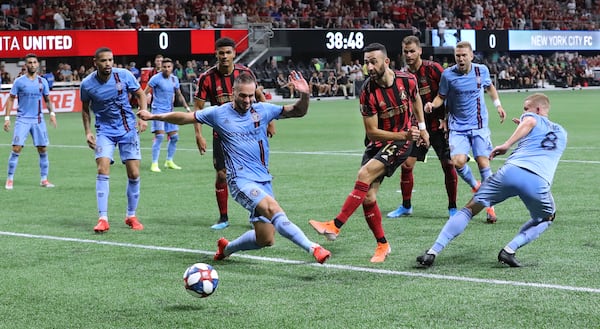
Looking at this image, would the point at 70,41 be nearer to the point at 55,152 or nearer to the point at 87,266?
the point at 55,152

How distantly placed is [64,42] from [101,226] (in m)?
32.5

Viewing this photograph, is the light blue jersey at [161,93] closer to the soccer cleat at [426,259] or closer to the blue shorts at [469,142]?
the blue shorts at [469,142]

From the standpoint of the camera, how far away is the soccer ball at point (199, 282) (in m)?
7.49

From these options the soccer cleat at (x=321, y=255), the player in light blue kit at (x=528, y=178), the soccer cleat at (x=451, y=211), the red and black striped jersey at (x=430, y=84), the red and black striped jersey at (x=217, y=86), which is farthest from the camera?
the red and black striped jersey at (x=430, y=84)

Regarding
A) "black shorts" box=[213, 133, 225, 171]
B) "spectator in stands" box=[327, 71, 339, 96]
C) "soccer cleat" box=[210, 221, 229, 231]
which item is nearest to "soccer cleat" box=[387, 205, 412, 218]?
"soccer cleat" box=[210, 221, 229, 231]

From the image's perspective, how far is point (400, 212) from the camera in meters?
12.2

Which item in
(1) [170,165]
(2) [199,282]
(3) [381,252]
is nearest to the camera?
(2) [199,282]

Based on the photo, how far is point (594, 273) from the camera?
8273 millimetres

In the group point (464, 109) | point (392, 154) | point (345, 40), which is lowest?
point (392, 154)

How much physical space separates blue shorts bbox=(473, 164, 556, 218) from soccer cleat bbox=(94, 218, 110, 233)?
4665 millimetres

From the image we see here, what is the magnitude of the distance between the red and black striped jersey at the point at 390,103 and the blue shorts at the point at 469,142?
7.68 ft

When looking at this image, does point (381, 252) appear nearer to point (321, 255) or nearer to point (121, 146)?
point (321, 255)

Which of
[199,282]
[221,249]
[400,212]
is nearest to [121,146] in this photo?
[221,249]

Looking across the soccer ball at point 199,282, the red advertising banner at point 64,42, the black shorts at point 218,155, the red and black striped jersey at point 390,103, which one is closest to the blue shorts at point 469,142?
the red and black striped jersey at point 390,103
